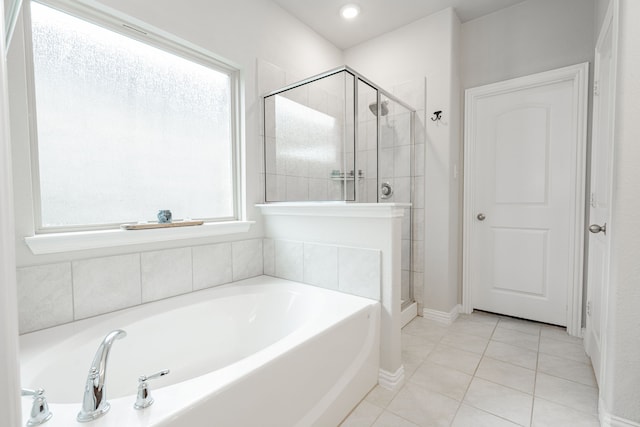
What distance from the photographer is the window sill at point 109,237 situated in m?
1.30

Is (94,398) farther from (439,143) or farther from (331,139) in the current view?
(439,143)

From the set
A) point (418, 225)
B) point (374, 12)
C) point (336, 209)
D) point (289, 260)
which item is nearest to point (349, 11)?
point (374, 12)

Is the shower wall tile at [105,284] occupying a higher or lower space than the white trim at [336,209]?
lower

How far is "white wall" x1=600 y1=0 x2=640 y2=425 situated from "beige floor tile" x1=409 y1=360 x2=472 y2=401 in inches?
24.1

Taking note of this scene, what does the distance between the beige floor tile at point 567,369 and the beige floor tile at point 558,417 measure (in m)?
0.32

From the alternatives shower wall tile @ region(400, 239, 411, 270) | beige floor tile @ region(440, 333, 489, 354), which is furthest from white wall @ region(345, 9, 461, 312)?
beige floor tile @ region(440, 333, 489, 354)

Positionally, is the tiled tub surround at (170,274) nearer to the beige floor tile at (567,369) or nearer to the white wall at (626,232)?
the white wall at (626,232)

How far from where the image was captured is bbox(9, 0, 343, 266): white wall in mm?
1294

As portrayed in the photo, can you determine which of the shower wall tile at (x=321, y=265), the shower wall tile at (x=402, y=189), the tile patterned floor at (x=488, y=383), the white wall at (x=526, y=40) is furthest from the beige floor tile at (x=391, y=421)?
the white wall at (x=526, y=40)

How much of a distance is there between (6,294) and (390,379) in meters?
1.73

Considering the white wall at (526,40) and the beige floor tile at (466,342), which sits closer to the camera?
the beige floor tile at (466,342)

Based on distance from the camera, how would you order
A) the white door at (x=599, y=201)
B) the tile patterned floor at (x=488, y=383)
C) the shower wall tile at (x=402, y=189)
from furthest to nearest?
the shower wall tile at (x=402, y=189), the white door at (x=599, y=201), the tile patterned floor at (x=488, y=383)

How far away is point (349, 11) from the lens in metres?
2.48

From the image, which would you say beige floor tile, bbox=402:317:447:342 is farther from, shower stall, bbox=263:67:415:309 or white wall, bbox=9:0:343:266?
white wall, bbox=9:0:343:266
